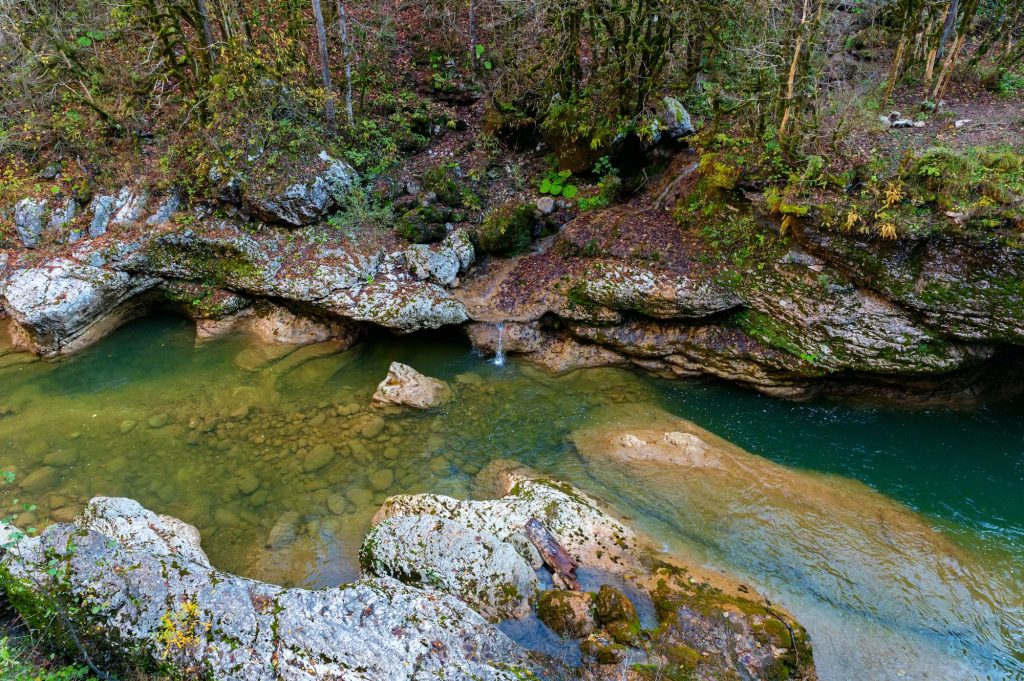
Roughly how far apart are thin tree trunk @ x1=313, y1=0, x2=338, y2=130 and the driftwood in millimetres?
10739

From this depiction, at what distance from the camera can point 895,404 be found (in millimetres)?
8562

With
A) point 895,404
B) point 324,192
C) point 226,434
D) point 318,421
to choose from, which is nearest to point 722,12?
point 895,404

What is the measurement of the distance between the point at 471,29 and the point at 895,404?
42.9 feet

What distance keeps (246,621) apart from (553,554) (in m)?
3.27

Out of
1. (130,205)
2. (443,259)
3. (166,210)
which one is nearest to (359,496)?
(443,259)

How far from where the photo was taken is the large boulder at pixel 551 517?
6.02 meters

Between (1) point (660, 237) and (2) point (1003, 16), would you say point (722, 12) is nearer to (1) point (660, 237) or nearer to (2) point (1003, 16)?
(1) point (660, 237)

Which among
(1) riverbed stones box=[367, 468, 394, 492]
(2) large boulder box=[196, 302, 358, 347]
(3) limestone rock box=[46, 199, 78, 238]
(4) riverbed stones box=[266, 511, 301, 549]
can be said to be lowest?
(4) riverbed stones box=[266, 511, 301, 549]

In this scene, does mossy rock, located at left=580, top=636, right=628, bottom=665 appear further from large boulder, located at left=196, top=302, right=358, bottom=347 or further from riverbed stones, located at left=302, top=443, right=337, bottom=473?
large boulder, located at left=196, top=302, right=358, bottom=347

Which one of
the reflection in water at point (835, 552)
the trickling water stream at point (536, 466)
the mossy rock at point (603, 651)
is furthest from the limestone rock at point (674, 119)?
the mossy rock at point (603, 651)

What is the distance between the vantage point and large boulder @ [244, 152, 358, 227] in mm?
10914

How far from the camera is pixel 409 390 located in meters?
8.90

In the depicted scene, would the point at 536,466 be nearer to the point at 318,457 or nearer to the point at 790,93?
the point at 318,457

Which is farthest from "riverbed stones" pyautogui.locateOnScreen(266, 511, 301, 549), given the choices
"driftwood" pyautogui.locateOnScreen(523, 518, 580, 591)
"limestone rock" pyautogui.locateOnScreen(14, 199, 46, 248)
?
"limestone rock" pyautogui.locateOnScreen(14, 199, 46, 248)
